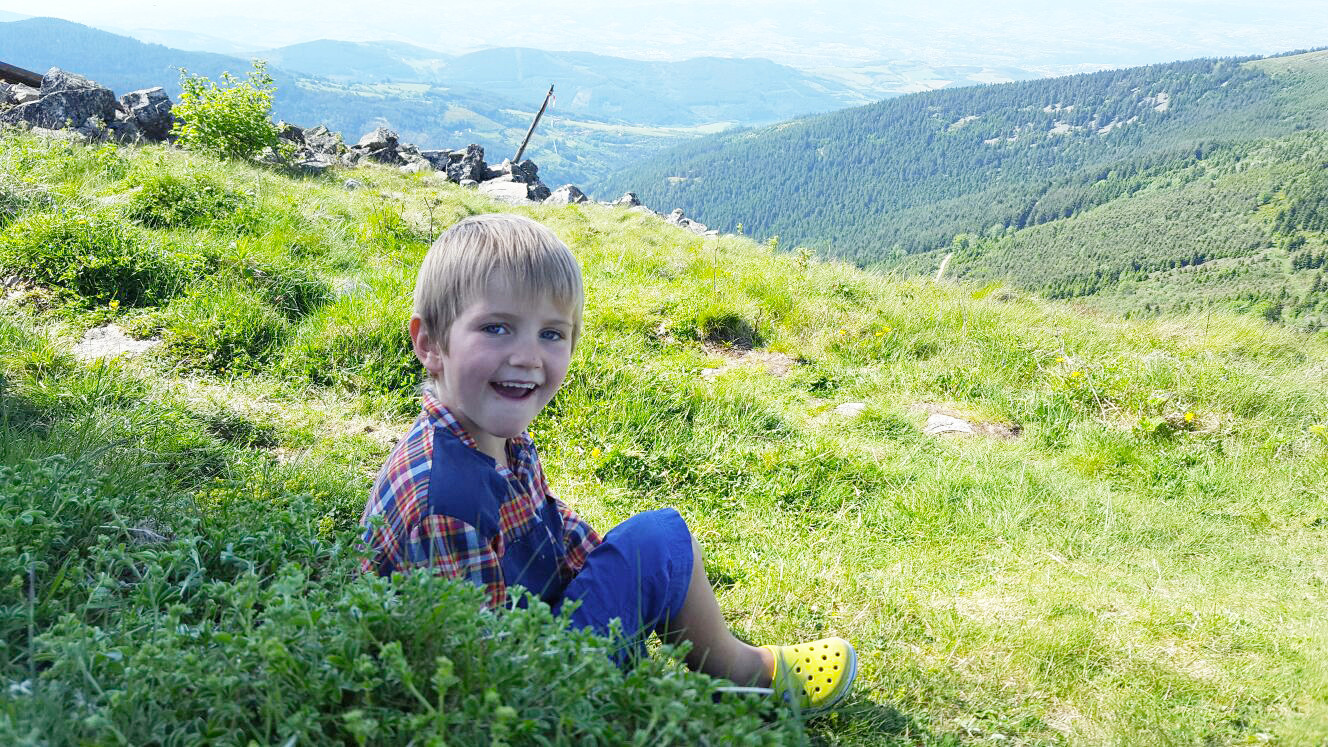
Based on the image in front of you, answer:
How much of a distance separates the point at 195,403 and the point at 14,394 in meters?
0.67

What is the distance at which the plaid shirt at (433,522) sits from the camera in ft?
6.62

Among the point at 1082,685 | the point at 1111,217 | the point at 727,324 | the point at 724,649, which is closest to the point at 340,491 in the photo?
the point at 724,649

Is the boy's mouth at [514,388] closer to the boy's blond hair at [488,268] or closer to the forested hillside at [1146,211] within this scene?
the boy's blond hair at [488,268]

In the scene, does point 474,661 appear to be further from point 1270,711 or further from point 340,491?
point 1270,711

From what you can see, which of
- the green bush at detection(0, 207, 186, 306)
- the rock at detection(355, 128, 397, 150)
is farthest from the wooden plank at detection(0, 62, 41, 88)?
the green bush at detection(0, 207, 186, 306)

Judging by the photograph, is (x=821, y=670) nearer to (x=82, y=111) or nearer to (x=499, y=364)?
(x=499, y=364)

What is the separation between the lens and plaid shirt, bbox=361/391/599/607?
202 centimetres

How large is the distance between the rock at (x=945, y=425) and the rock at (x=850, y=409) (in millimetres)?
417

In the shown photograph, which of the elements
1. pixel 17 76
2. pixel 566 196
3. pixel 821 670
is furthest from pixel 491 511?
pixel 566 196

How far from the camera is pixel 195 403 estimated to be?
3.84 metres

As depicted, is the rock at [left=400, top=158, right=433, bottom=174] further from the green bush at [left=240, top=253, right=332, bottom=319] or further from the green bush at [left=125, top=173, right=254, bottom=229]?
the green bush at [left=240, top=253, right=332, bottom=319]

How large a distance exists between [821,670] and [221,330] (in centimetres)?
382

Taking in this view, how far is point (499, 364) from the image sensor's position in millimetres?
2268

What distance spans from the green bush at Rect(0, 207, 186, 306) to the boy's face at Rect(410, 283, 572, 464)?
359 centimetres
